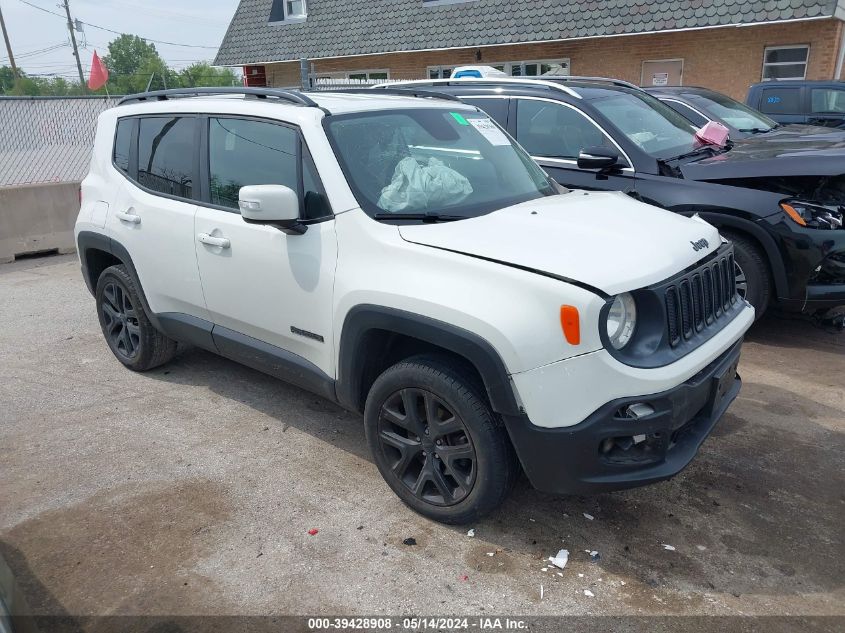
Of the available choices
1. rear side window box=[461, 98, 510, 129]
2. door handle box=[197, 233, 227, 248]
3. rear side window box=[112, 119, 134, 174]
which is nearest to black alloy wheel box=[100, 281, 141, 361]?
rear side window box=[112, 119, 134, 174]

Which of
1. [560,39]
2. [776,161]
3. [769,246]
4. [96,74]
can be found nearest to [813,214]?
[769,246]

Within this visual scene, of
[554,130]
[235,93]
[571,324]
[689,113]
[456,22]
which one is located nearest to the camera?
[571,324]

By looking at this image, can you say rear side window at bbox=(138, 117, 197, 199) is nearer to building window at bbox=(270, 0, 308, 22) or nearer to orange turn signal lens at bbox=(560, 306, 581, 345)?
orange turn signal lens at bbox=(560, 306, 581, 345)

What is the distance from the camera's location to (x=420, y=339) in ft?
10.2

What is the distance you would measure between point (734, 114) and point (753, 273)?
3.87 meters

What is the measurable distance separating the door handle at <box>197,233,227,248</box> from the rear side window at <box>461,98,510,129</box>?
10.6ft

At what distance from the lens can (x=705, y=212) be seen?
5.43 metres

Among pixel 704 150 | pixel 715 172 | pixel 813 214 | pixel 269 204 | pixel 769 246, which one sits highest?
pixel 269 204

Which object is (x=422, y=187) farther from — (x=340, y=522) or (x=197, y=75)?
(x=197, y=75)

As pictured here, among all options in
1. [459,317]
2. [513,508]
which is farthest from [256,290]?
[513,508]

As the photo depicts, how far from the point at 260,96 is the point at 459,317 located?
2041 mm

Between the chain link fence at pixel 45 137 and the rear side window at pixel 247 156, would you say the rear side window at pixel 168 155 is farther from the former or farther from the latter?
the chain link fence at pixel 45 137

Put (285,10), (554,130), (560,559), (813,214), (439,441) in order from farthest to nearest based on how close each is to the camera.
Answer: (285,10), (554,130), (813,214), (439,441), (560,559)

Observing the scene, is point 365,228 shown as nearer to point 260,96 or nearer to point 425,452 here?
point 425,452
